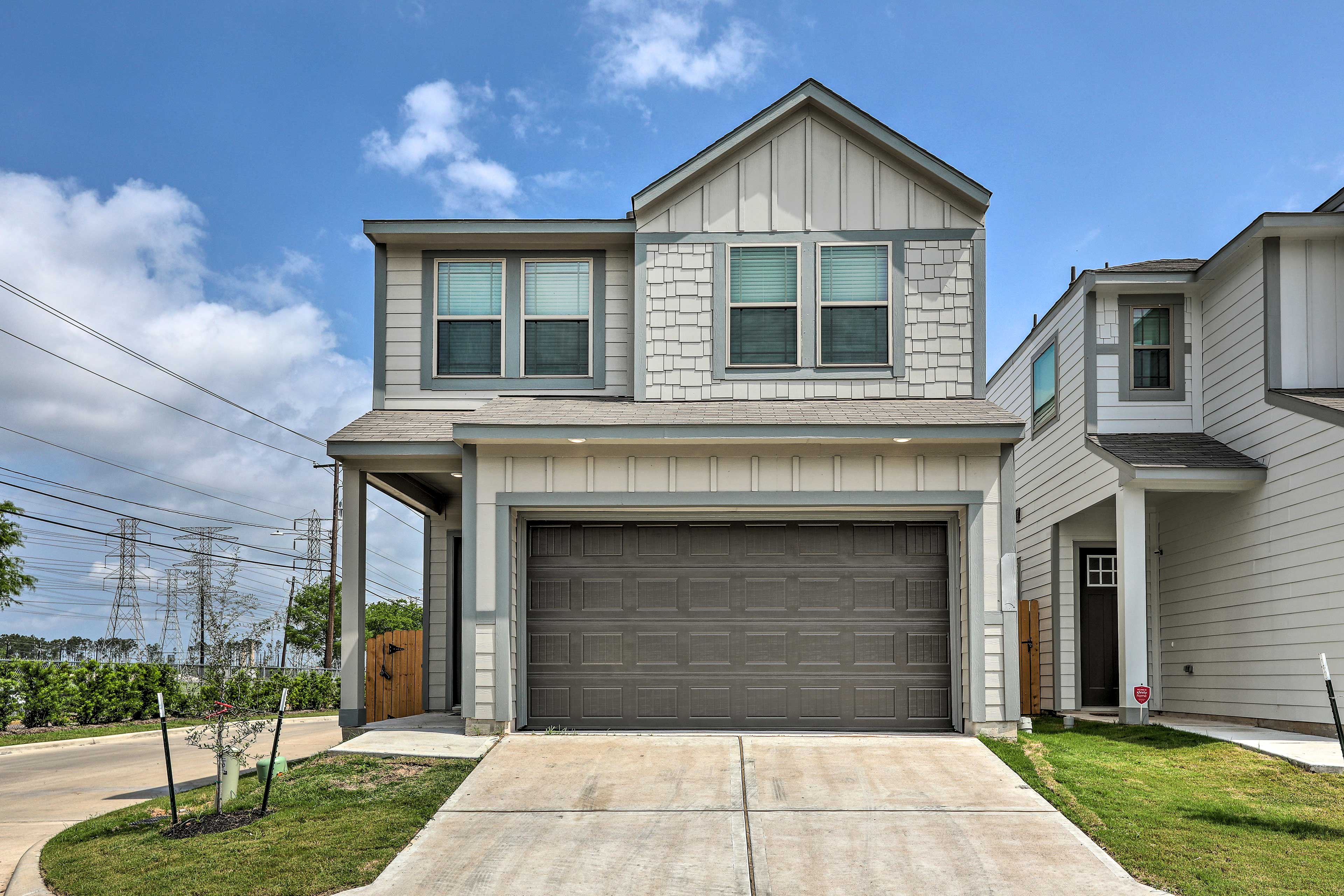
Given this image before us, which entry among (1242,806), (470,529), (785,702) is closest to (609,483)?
(470,529)

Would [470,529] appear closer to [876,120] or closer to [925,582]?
[925,582]

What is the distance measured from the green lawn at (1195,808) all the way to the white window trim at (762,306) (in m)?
4.85

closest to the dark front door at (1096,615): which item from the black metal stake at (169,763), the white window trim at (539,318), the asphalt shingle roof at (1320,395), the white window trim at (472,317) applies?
the asphalt shingle roof at (1320,395)

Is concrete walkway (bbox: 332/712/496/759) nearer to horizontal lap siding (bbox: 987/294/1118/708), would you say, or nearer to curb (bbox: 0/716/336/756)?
curb (bbox: 0/716/336/756)

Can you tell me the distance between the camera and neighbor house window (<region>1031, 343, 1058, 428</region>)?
17.8 m

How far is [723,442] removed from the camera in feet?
37.7

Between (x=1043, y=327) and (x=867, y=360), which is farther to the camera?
(x=1043, y=327)

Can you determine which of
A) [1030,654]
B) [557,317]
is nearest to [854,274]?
[557,317]

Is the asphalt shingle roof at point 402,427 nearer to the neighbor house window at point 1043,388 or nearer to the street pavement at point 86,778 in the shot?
the street pavement at point 86,778

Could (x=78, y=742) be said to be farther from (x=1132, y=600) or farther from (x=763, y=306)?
(x=1132, y=600)

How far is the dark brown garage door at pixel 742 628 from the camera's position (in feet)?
39.4

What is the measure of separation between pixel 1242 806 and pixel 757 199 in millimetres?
8099

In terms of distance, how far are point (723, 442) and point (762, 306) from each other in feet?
7.33

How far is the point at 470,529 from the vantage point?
38.4 feet
